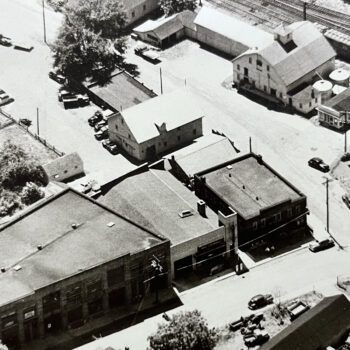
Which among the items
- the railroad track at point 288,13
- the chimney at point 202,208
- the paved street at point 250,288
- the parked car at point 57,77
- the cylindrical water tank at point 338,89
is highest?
the railroad track at point 288,13

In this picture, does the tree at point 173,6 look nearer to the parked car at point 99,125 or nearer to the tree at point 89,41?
the tree at point 89,41

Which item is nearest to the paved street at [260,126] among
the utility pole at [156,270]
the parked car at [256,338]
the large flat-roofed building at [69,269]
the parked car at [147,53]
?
the parked car at [147,53]

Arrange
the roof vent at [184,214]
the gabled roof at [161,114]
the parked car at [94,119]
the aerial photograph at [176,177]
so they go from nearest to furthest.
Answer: the aerial photograph at [176,177]
the roof vent at [184,214]
the gabled roof at [161,114]
the parked car at [94,119]

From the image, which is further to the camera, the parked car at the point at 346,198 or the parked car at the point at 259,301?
the parked car at the point at 346,198

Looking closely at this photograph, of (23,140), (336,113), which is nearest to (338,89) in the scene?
(336,113)

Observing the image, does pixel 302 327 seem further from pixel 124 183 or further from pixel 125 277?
pixel 124 183

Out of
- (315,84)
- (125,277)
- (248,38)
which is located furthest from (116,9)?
(125,277)

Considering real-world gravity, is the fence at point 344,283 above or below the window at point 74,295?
below

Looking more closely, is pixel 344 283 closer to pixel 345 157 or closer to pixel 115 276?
pixel 115 276
